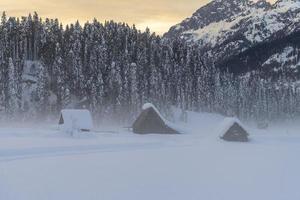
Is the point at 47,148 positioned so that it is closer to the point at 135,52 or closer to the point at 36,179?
the point at 36,179

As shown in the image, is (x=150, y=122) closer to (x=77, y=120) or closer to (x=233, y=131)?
(x=77, y=120)

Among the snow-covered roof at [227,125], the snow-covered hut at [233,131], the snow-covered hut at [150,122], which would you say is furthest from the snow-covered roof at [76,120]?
the snow-covered hut at [233,131]

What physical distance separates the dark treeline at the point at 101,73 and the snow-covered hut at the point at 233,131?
41.1m

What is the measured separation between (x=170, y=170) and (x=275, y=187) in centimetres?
680

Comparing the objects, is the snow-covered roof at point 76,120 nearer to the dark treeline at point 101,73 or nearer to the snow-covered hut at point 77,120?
the snow-covered hut at point 77,120

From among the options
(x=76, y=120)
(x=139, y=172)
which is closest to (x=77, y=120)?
(x=76, y=120)

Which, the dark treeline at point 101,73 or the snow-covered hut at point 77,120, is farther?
the dark treeline at point 101,73

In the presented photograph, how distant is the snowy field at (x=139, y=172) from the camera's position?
983 inches

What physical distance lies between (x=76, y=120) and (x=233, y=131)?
1661 centimetres

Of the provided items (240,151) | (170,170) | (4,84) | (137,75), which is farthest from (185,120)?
(170,170)

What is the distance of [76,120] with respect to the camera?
62.2 meters

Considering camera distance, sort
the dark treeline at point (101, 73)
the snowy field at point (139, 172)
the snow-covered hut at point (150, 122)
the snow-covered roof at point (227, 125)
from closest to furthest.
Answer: the snowy field at point (139, 172), the snow-covered roof at point (227, 125), the snow-covered hut at point (150, 122), the dark treeline at point (101, 73)

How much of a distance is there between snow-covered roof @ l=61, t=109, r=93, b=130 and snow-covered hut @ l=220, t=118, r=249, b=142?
14842 millimetres

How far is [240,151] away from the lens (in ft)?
156
